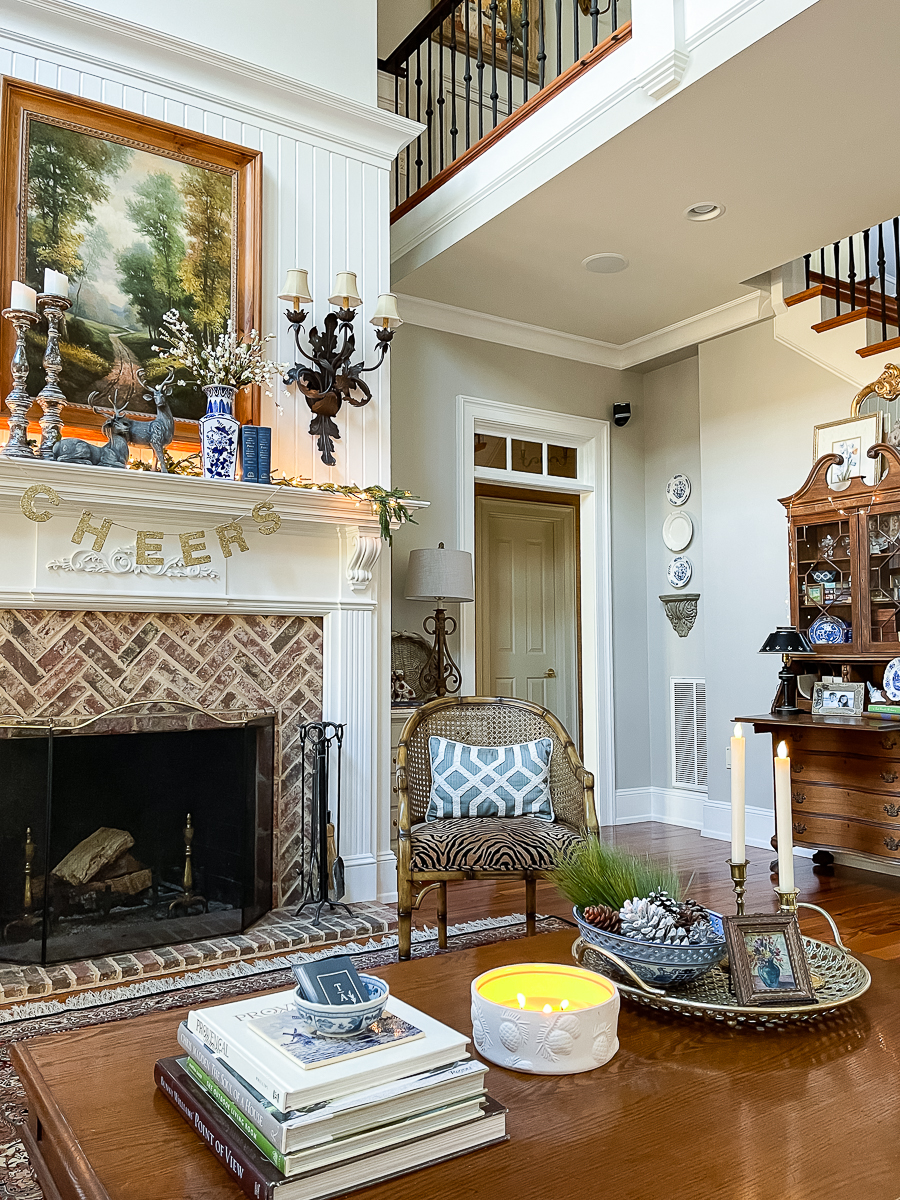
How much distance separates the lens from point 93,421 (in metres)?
3.33

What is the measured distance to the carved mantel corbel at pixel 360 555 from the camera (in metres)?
3.77

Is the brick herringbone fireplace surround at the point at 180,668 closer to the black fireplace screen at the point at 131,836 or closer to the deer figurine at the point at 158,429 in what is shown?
the black fireplace screen at the point at 131,836

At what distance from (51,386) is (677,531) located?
386 cm

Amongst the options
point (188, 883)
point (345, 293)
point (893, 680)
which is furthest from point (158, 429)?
point (893, 680)

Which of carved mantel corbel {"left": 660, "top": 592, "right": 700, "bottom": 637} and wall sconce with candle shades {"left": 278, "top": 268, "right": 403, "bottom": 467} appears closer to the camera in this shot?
wall sconce with candle shades {"left": 278, "top": 268, "right": 403, "bottom": 467}

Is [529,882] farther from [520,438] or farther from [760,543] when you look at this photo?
[520,438]

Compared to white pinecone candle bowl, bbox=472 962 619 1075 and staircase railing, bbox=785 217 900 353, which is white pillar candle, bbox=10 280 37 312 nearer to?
white pinecone candle bowl, bbox=472 962 619 1075

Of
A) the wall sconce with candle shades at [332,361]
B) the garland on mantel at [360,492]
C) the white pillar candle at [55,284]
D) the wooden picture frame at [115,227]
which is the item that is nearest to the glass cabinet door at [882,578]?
the garland on mantel at [360,492]

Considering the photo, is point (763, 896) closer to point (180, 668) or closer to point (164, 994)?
point (164, 994)

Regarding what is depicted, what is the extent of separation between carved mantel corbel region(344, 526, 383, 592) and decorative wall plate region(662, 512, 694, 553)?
2.55 metres

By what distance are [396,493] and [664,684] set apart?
9.18 ft

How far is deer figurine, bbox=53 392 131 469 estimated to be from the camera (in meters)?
3.13

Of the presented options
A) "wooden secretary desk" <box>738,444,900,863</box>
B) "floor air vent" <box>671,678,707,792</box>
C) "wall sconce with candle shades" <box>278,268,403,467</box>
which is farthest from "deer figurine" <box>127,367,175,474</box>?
"floor air vent" <box>671,678,707,792</box>

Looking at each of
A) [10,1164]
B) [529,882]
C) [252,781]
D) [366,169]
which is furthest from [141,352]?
[10,1164]
